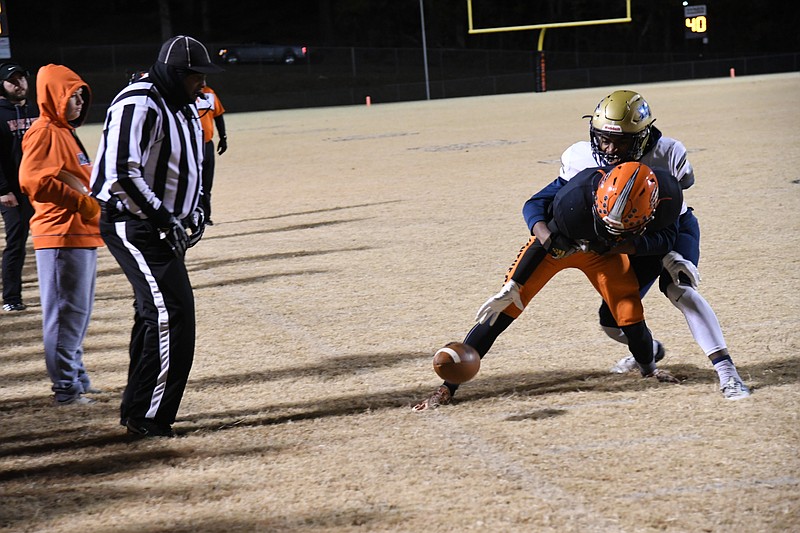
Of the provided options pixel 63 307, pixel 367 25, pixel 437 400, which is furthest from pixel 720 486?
pixel 367 25

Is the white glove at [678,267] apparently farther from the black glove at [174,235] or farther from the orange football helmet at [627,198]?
the black glove at [174,235]

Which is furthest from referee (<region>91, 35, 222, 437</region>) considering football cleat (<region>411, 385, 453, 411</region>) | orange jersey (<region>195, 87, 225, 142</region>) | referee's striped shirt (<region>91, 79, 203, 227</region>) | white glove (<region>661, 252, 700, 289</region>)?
orange jersey (<region>195, 87, 225, 142</region>)

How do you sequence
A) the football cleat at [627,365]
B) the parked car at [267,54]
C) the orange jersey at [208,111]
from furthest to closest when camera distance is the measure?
the parked car at [267,54] < the orange jersey at [208,111] < the football cleat at [627,365]

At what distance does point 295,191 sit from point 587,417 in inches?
459

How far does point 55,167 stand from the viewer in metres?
5.76

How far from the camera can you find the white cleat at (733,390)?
5.39 meters

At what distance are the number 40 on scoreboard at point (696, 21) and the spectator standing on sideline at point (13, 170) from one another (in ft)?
186

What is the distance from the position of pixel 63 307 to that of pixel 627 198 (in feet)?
10.3

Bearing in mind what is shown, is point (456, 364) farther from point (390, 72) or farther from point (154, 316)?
point (390, 72)

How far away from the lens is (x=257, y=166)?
2109cm

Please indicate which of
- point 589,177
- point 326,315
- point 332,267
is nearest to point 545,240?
point 589,177

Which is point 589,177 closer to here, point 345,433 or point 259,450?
point 345,433

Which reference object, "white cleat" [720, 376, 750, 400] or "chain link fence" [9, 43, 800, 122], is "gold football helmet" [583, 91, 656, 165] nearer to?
"white cleat" [720, 376, 750, 400]

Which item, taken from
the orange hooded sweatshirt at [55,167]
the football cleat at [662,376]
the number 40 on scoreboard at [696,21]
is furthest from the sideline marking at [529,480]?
the number 40 on scoreboard at [696,21]
